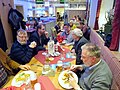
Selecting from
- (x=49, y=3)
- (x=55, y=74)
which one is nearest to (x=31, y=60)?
(x=55, y=74)

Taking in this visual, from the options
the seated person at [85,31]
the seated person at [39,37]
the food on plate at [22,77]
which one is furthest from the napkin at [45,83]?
the seated person at [85,31]

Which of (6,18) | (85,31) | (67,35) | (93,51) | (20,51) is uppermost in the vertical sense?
(6,18)

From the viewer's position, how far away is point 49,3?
10594 millimetres

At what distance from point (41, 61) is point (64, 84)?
759 millimetres

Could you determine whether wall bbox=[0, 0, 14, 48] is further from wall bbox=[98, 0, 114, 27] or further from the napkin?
wall bbox=[98, 0, 114, 27]

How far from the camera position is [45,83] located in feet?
5.16

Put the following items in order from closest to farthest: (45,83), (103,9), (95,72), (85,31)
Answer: (95,72) → (45,83) → (103,9) → (85,31)

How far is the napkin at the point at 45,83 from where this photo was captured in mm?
1490

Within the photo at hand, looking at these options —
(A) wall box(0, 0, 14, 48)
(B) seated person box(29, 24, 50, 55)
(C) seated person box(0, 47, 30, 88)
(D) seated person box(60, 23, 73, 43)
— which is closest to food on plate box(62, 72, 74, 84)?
(C) seated person box(0, 47, 30, 88)

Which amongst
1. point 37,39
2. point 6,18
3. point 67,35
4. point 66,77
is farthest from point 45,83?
point 67,35

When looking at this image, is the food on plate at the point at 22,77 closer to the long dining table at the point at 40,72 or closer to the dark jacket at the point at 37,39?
the long dining table at the point at 40,72

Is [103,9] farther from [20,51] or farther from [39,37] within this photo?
[20,51]

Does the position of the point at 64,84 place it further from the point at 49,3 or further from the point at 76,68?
the point at 49,3

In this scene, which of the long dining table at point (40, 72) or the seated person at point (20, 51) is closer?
the long dining table at point (40, 72)
